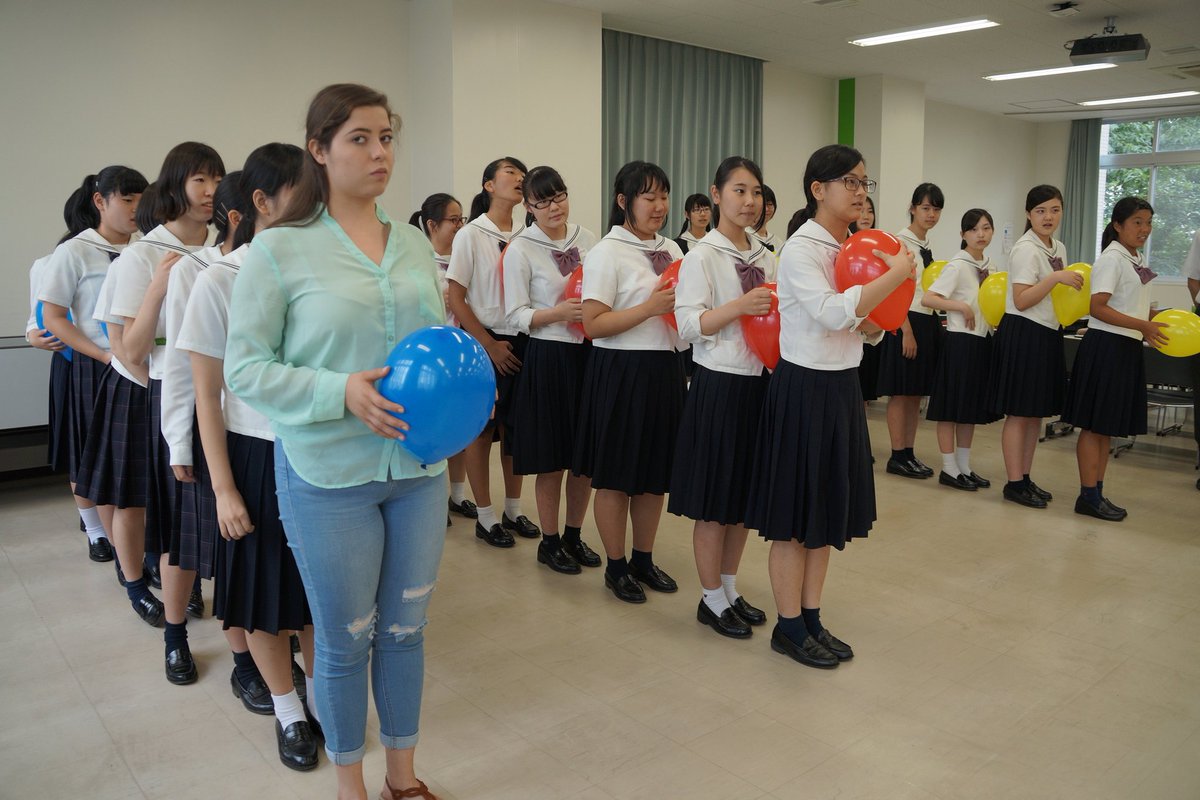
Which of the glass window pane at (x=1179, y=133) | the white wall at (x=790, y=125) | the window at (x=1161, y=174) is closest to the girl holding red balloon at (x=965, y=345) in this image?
the white wall at (x=790, y=125)

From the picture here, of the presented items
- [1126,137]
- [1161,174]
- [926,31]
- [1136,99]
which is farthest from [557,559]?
[1126,137]

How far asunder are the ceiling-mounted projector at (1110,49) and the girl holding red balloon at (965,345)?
3.33 m

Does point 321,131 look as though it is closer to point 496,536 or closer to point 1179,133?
point 496,536

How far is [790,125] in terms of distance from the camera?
9.76 m

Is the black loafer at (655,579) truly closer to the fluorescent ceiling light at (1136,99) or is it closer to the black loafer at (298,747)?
the black loafer at (298,747)

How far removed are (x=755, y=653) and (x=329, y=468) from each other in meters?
1.71

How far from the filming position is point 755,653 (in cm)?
285

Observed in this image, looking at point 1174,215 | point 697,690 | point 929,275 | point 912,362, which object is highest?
point 1174,215

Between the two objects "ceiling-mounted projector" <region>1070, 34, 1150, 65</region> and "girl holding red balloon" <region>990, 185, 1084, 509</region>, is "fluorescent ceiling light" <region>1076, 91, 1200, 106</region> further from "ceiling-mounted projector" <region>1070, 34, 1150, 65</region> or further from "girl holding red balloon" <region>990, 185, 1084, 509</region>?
"girl holding red balloon" <region>990, 185, 1084, 509</region>

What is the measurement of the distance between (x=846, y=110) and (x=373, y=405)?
9602mm

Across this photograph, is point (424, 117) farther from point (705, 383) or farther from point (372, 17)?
point (705, 383)

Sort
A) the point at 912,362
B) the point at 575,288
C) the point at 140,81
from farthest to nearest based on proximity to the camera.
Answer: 1. the point at 140,81
2. the point at 912,362
3. the point at 575,288

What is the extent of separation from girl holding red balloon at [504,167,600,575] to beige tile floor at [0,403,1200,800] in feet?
1.62

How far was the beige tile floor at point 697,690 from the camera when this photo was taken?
2162 millimetres
